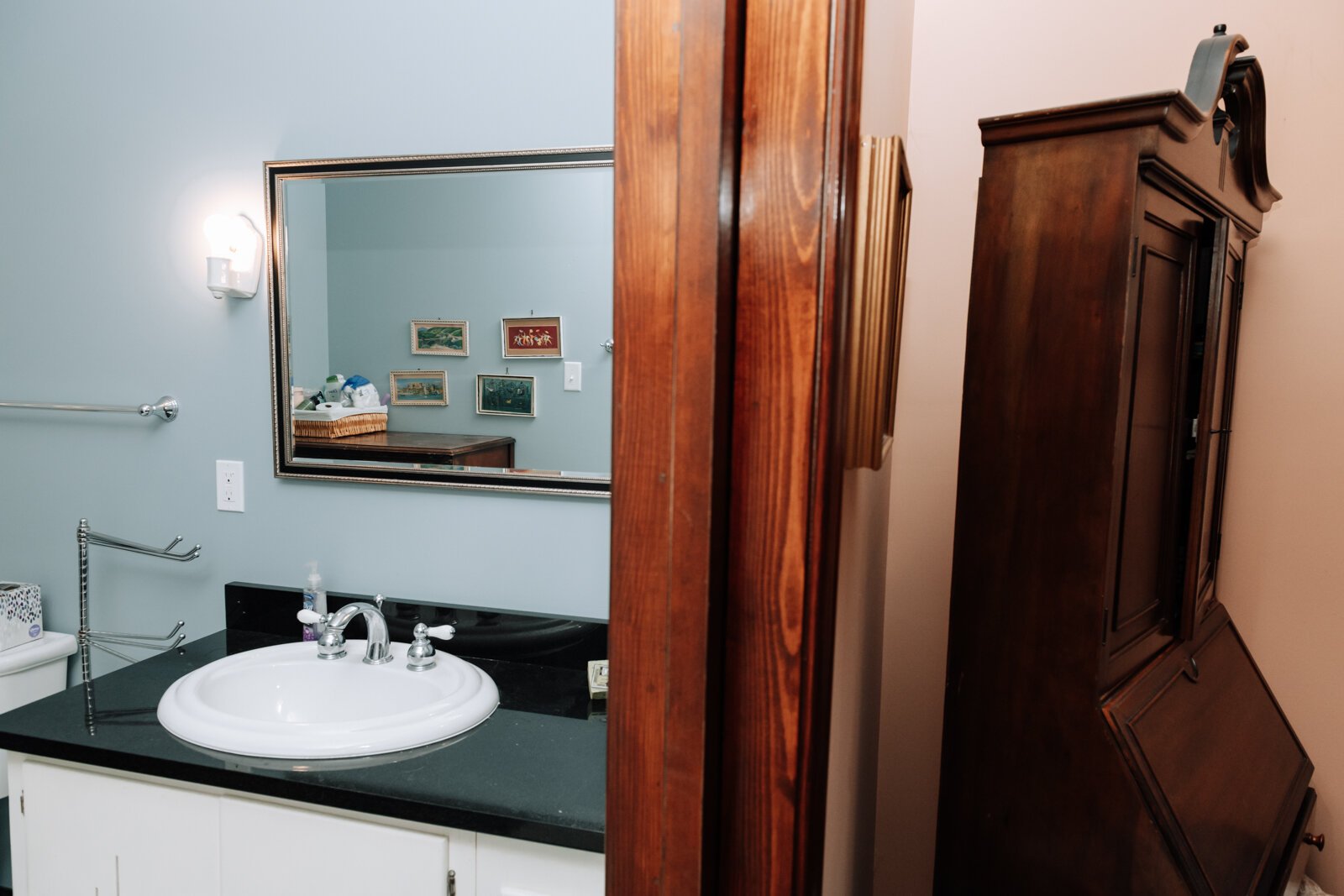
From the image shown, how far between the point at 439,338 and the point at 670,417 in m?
1.32

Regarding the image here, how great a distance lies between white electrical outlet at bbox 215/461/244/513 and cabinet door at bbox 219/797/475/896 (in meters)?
0.78

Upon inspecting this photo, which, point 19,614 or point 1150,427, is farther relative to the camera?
point 19,614

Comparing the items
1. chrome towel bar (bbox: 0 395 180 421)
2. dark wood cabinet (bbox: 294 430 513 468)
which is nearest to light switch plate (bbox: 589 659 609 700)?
dark wood cabinet (bbox: 294 430 513 468)

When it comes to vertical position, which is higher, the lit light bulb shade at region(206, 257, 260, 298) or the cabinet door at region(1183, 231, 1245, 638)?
the lit light bulb shade at region(206, 257, 260, 298)

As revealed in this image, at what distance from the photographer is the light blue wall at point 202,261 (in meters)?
1.59

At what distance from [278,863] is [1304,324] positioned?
2021 mm

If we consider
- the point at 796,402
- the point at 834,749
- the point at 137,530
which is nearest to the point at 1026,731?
the point at 834,749

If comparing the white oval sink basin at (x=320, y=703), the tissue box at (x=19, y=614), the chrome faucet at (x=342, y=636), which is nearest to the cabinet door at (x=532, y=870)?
the white oval sink basin at (x=320, y=703)

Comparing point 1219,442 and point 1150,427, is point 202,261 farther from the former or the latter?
point 1219,442

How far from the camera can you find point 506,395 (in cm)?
163

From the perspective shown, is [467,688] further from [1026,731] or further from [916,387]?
Result: [916,387]

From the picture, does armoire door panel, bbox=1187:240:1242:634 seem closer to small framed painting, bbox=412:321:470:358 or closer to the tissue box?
small framed painting, bbox=412:321:470:358

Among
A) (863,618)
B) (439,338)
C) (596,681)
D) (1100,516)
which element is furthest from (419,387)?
(1100,516)

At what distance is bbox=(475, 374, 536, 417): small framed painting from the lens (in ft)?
5.31
